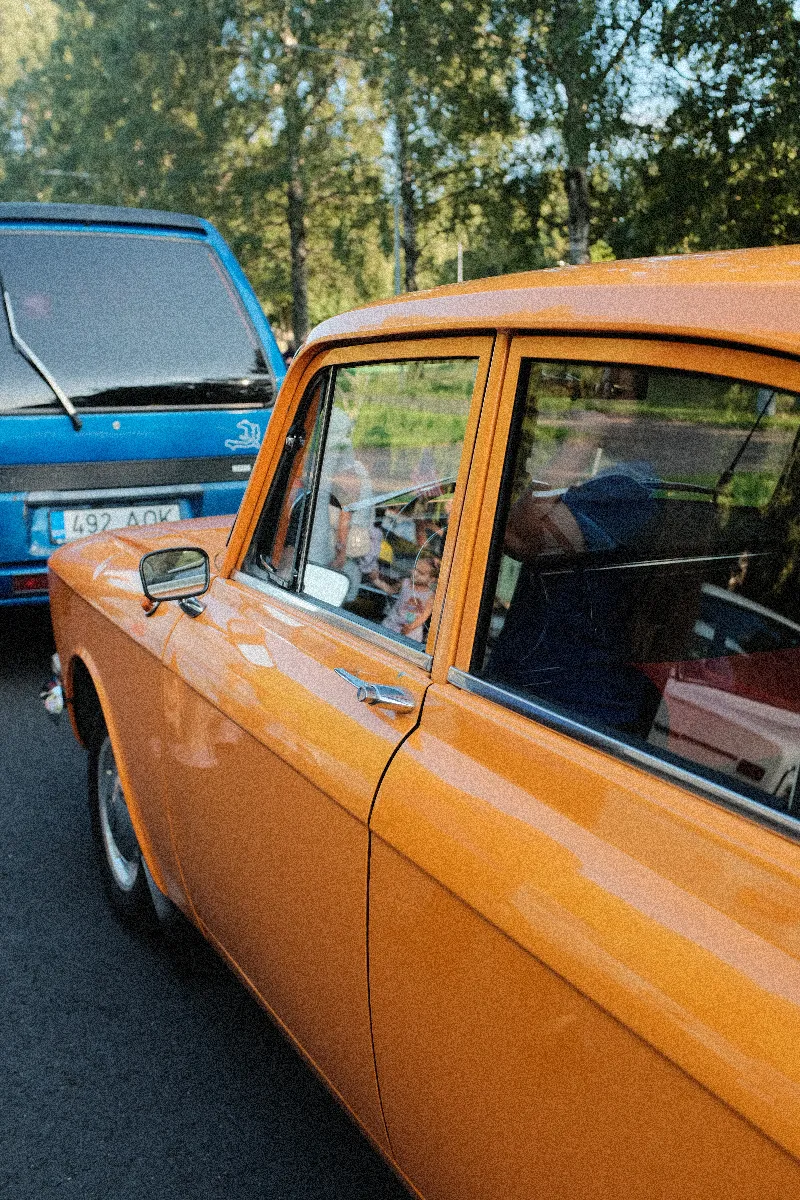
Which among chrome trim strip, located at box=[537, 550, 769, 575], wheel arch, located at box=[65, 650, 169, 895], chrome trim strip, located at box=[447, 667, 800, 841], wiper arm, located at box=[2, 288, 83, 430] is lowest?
wheel arch, located at box=[65, 650, 169, 895]

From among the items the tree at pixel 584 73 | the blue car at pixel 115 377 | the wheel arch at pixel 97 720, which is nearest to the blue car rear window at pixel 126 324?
the blue car at pixel 115 377

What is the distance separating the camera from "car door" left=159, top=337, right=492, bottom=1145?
164cm

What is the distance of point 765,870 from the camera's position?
1.08 meters

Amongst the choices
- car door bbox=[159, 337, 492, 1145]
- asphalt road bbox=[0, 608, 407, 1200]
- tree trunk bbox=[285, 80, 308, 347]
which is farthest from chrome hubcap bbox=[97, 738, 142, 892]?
tree trunk bbox=[285, 80, 308, 347]

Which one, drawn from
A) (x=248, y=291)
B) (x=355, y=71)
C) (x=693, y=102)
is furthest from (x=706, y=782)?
(x=355, y=71)

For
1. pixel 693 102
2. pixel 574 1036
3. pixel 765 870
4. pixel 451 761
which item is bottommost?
pixel 574 1036

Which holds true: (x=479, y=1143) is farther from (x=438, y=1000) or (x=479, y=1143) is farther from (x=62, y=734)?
(x=62, y=734)

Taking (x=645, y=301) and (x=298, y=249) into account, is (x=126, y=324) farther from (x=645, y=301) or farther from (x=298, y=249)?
(x=298, y=249)

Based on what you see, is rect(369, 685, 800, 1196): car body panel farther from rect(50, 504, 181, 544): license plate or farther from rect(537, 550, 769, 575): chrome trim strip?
rect(50, 504, 181, 544): license plate

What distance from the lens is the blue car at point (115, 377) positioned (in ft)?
15.4

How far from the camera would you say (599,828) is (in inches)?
48.6

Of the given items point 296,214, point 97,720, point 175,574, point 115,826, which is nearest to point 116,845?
point 115,826

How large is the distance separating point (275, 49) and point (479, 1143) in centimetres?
2822

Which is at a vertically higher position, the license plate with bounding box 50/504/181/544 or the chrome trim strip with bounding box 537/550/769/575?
the chrome trim strip with bounding box 537/550/769/575
